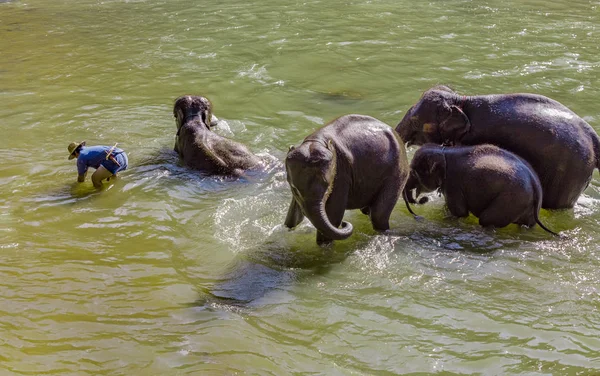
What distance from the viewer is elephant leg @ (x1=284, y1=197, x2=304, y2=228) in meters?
6.24

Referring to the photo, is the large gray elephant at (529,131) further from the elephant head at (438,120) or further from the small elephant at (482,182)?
the small elephant at (482,182)

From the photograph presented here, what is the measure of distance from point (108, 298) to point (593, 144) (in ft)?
16.0

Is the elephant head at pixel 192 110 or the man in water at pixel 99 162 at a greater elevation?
the elephant head at pixel 192 110

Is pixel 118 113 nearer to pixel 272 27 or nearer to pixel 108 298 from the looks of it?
pixel 108 298

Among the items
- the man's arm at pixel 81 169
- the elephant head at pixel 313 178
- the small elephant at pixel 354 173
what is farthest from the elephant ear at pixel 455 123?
the man's arm at pixel 81 169

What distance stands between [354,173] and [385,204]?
0.47 meters

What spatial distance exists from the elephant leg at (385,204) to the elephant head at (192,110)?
3125mm

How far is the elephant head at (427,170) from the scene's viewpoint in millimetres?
6738

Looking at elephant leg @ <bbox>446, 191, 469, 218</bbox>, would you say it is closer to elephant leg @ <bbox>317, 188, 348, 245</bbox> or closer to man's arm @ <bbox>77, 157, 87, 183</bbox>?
elephant leg @ <bbox>317, 188, 348, 245</bbox>

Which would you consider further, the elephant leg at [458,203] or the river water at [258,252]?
the elephant leg at [458,203]

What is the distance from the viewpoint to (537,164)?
271 inches

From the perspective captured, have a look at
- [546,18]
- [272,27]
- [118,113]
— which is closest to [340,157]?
[118,113]

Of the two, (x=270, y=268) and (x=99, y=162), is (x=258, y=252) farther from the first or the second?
(x=99, y=162)

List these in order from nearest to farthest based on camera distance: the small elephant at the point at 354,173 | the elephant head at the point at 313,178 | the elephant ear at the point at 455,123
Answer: the elephant head at the point at 313,178, the small elephant at the point at 354,173, the elephant ear at the point at 455,123
